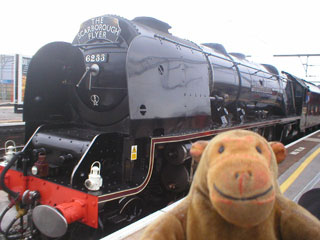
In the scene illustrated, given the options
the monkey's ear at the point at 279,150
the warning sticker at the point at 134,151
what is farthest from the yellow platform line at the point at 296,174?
the monkey's ear at the point at 279,150

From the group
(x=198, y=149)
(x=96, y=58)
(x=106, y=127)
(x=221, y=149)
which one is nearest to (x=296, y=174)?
(x=106, y=127)

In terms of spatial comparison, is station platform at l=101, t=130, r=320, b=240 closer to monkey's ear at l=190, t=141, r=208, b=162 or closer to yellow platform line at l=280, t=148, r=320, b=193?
yellow platform line at l=280, t=148, r=320, b=193

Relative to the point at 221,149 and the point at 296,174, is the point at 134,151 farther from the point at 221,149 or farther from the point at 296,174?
the point at 296,174

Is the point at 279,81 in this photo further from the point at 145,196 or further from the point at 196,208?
the point at 196,208

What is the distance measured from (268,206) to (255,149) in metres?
0.25

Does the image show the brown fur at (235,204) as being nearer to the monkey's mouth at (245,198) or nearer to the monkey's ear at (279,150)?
the monkey's mouth at (245,198)

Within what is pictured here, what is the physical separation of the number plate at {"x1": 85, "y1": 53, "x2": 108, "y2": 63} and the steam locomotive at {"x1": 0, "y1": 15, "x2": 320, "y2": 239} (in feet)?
0.07

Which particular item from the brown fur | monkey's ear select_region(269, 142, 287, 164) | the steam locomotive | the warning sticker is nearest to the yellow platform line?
the steam locomotive

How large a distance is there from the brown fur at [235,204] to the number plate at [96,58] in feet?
9.22

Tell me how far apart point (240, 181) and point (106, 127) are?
312 centimetres

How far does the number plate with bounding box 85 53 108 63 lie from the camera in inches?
156

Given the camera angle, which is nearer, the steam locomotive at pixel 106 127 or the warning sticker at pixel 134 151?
the steam locomotive at pixel 106 127

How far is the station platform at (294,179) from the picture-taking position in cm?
280

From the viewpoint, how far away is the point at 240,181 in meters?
1.14
